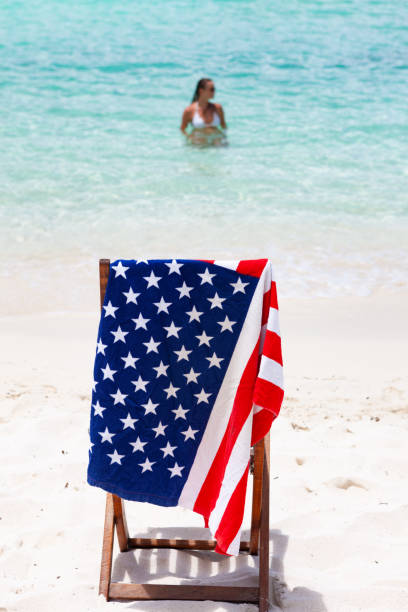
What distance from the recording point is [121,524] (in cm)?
298

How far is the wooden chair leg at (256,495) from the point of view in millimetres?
2670

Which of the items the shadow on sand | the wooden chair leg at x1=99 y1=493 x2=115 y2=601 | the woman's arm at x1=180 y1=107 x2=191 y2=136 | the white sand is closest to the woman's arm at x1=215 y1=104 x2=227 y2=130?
the woman's arm at x1=180 y1=107 x2=191 y2=136

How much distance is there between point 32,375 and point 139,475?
7.21ft

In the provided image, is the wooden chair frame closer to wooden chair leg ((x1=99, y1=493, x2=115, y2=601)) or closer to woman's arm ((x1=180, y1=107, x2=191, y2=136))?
wooden chair leg ((x1=99, y1=493, x2=115, y2=601))

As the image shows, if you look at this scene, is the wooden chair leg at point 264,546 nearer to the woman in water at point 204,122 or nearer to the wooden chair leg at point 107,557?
the wooden chair leg at point 107,557

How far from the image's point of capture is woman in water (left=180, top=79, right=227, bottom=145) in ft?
35.2

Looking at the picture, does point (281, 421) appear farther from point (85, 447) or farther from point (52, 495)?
point (52, 495)

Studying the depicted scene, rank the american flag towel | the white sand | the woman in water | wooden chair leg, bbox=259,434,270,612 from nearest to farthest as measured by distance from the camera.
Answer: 1. the american flag towel
2. wooden chair leg, bbox=259,434,270,612
3. the white sand
4. the woman in water

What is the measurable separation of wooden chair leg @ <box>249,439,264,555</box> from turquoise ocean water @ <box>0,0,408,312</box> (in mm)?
3458

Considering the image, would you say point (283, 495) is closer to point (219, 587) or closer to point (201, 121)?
point (219, 587)

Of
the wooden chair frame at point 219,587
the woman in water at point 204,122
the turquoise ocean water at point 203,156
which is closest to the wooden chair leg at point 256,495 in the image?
the wooden chair frame at point 219,587

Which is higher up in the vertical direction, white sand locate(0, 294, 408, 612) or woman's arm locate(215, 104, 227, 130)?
woman's arm locate(215, 104, 227, 130)

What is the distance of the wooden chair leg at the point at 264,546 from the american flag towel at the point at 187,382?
246 millimetres

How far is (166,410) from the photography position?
2605 millimetres
